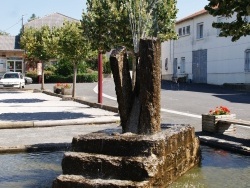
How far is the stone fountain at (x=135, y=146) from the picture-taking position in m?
6.09

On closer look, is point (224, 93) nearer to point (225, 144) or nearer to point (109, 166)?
point (225, 144)

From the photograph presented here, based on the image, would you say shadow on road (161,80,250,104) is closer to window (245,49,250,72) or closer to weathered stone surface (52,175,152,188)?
window (245,49,250,72)

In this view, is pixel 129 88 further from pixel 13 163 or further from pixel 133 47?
pixel 133 47

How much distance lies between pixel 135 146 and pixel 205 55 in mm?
33806

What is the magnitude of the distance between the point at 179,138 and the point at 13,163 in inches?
137

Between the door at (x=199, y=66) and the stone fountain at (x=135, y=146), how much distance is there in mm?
32141

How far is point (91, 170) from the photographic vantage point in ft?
20.9

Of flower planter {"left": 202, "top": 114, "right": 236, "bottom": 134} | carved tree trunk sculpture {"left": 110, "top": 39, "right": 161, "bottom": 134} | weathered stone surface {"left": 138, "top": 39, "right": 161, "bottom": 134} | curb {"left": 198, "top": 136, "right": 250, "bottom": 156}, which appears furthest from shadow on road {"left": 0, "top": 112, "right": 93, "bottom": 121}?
weathered stone surface {"left": 138, "top": 39, "right": 161, "bottom": 134}

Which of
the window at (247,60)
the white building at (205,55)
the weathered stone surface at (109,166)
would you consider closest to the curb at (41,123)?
the weathered stone surface at (109,166)

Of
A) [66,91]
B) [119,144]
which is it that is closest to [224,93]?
[66,91]

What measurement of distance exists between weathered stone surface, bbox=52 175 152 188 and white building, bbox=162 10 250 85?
28.6 m

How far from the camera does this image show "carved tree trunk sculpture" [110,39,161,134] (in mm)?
6934

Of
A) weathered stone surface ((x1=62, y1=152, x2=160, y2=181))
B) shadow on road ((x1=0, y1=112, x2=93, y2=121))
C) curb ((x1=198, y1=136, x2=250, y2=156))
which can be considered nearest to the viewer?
weathered stone surface ((x1=62, y1=152, x2=160, y2=181))

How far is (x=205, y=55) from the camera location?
3903 centimetres
